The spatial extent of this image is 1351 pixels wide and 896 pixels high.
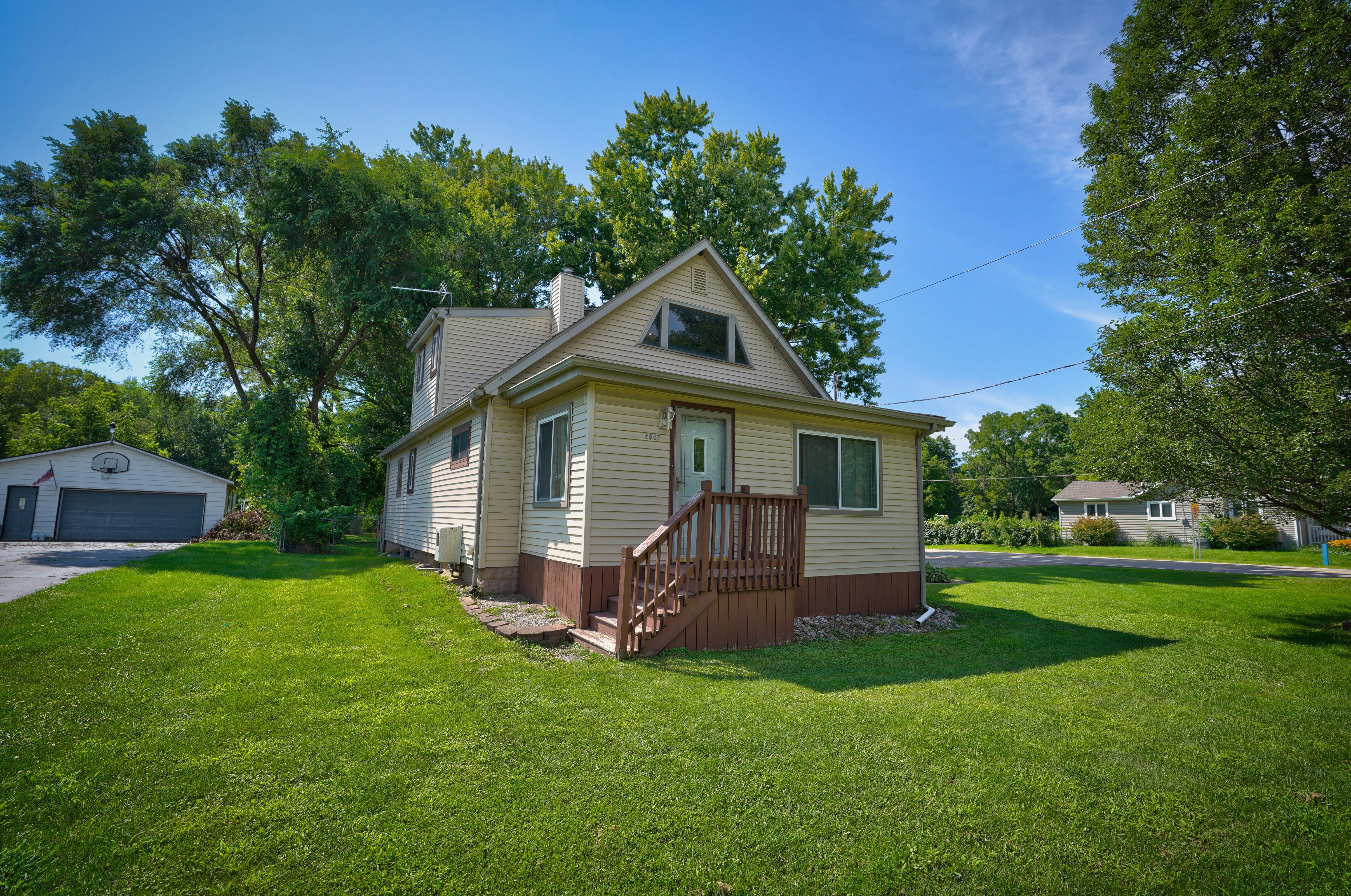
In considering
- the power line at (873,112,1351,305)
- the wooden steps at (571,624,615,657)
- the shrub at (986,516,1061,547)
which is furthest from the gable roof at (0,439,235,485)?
the shrub at (986,516,1061,547)

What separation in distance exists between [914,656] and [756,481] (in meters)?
3.14

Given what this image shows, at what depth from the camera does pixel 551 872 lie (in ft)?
8.14

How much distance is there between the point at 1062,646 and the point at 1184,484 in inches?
200

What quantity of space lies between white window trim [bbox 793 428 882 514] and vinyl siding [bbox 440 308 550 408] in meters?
6.74

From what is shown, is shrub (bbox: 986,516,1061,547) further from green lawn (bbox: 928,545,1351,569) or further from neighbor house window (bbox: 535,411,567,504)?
neighbor house window (bbox: 535,411,567,504)

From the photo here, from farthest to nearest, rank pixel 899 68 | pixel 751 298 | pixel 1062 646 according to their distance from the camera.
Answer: pixel 751 298, pixel 899 68, pixel 1062 646

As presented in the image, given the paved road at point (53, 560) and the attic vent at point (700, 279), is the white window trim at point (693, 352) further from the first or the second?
the paved road at point (53, 560)

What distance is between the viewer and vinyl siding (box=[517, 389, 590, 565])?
741 centimetres

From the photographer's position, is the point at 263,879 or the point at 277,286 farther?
the point at 277,286

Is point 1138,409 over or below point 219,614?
over

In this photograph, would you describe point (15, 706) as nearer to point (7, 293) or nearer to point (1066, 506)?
point (7, 293)

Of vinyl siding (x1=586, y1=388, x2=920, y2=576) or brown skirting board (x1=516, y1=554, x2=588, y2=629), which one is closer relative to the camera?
brown skirting board (x1=516, y1=554, x2=588, y2=629)

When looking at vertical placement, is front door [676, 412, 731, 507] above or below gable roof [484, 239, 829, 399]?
below

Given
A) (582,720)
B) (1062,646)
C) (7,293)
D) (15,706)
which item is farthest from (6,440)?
(1062,646)
